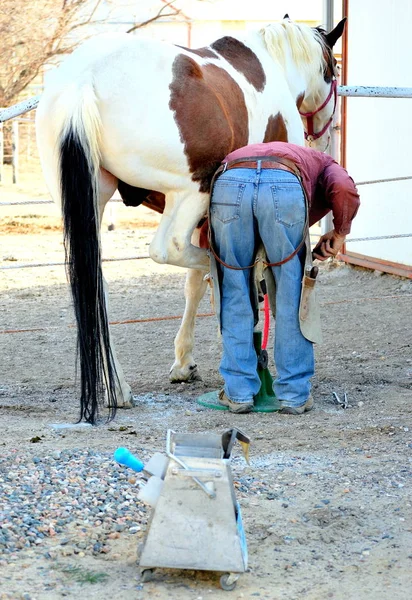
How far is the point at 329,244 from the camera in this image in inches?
177

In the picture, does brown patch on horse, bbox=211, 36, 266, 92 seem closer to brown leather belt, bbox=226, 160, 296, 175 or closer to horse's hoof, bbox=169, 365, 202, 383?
brown leather belt, bbox=226, 160, 296, 175

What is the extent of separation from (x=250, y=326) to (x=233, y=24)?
21.7 metres

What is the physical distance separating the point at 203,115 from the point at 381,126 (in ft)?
14.1

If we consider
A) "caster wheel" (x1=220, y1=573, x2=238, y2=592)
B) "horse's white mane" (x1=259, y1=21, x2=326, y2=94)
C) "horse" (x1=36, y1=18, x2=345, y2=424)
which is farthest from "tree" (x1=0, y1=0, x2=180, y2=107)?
"caster wheel" (x1=220, y1=573, x2=238, y2=592)

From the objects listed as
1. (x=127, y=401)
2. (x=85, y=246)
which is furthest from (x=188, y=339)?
(x=85, y=246)

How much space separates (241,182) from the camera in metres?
4.26

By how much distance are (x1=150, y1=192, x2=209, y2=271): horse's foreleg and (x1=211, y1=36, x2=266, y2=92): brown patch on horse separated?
0.84 meters

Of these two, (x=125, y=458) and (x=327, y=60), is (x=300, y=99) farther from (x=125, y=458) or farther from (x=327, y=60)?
(x=125, y=458)

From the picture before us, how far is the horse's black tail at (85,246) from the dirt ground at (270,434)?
0.27 metres

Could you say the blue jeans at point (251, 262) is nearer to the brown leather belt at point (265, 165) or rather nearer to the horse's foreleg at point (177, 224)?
the brown leather belt at point (265, 165)

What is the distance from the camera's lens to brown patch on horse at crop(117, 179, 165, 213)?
462 cm

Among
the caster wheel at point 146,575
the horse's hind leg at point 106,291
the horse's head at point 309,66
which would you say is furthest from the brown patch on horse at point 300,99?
the caster wheel at point 146,575

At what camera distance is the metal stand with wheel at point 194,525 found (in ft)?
8.14

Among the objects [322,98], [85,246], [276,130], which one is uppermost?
[322,98]
